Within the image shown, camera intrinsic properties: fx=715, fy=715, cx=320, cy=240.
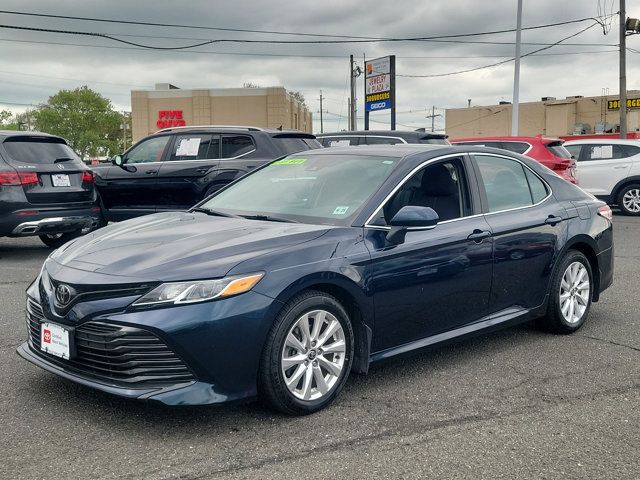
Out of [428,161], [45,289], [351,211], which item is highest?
[428,161]

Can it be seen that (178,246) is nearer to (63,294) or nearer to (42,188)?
(63,294)

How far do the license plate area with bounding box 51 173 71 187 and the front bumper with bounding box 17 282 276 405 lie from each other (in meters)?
6.27

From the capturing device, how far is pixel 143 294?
3467 millimetres

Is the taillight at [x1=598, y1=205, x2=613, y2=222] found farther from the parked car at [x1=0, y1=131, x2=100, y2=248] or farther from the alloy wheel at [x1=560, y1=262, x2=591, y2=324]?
the parked car at [x1=0, y1=131, x2=100, y2=248]

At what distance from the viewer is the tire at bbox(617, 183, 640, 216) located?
16.1 meters

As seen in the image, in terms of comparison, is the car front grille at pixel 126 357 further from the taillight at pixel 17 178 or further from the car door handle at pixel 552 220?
the taillight at pixel 17 178

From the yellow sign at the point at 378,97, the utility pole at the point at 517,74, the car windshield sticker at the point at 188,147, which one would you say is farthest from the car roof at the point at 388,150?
the yellow sign at the point at 378,97

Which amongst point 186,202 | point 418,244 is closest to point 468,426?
point 418,244

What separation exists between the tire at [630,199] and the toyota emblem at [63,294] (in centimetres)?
1490

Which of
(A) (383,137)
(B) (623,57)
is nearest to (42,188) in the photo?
(A) (383,137)

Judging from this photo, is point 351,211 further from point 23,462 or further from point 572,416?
point 23,462

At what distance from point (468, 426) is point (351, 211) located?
1419mm

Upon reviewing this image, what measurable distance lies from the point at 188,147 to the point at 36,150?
84.1 inches

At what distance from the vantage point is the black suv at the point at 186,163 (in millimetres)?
10359
